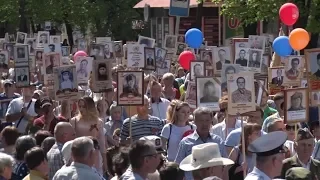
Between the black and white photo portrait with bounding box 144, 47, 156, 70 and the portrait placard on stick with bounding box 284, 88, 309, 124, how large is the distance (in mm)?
7192

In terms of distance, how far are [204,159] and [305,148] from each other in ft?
5.97

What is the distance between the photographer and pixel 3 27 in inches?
2196

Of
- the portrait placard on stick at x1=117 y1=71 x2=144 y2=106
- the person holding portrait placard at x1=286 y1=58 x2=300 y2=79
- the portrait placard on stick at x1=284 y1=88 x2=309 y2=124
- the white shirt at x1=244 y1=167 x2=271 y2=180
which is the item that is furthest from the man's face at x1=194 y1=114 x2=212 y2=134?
the person holding portrait placard at x1=286 y1=58 x2=300 y2=79

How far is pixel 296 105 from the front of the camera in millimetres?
Answer: 11633

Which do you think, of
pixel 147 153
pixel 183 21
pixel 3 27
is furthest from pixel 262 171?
pixel 3 27

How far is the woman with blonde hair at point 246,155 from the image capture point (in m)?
9.65

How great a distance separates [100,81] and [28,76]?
11.2 feet

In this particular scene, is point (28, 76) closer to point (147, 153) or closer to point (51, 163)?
point (51, 163)

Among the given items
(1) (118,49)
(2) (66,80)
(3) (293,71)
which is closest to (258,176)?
(2) (66,80)

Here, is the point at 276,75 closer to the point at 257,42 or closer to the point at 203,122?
the point at 257,42

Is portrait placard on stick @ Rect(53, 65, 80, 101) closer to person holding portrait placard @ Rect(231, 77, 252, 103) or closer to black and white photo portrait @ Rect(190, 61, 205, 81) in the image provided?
person holding portrait placard @ Rect(231, 77, 252, 103)

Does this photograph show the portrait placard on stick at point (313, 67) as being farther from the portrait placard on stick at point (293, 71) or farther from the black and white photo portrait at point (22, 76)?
the black and white photo portrait at point (22, 76)

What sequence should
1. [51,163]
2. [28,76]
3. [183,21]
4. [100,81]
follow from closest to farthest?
[51,163] < [100,81] < [28,76] < [183,21]

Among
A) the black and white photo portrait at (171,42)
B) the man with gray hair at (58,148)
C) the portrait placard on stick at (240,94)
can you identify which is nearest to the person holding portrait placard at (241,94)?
the portrait placard on stick at (240,94)
